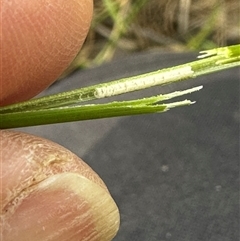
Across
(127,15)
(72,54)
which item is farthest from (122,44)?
(72,54)

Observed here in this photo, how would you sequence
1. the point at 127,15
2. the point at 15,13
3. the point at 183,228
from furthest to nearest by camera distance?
the point at 127,15
the point at 183,228
the point at 15,13

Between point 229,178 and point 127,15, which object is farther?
point 127,15

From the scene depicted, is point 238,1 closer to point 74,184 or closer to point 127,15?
point 127,15

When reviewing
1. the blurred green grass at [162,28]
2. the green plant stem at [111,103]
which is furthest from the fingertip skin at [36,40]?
the blurred green grass at [162,28]

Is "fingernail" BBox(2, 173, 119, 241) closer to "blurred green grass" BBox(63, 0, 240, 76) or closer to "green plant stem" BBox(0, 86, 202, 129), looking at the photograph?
"green plant stem" BBox(0, 86, 202, 129)

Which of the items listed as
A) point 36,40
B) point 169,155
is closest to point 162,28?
point 169,155

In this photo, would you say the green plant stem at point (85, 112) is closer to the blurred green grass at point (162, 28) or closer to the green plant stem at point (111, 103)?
the green plant stem at point (111, 103)

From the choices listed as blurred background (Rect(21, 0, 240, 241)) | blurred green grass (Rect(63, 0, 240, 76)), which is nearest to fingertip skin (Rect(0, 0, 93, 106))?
blurred background (Rect(21, 0, 240, 241))
